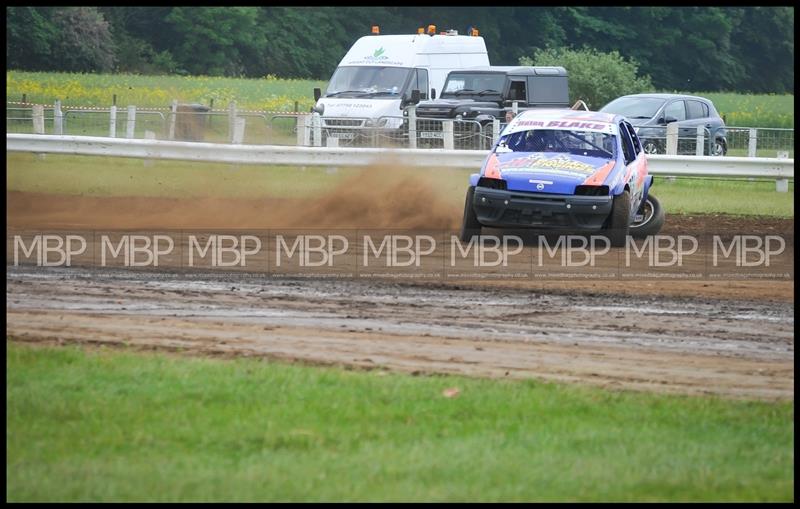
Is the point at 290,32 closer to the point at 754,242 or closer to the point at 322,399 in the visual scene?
the point at 754,242

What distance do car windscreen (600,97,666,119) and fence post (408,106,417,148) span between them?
14.6 ft

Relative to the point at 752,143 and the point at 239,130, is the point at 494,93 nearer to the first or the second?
the point at 752,143

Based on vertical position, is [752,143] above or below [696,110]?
below

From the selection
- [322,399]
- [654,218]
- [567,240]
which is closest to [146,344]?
[322,399]

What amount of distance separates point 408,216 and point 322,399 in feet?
30.7

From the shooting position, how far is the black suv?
90.4 feet

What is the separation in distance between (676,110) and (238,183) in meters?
11.9

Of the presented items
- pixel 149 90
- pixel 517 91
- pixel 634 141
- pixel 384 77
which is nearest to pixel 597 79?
pixel 149 90

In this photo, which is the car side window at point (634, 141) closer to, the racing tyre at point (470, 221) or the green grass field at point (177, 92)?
the racing tyre at point (470, 221)

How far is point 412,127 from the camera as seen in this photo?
2500cm

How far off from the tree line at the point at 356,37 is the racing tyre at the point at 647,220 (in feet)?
131

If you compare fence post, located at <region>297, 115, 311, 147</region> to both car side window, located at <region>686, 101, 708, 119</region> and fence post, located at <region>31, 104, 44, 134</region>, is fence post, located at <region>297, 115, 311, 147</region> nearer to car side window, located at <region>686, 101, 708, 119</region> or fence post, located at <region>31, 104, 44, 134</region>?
fence post, located at <region>31, 104, 44, 134</region>

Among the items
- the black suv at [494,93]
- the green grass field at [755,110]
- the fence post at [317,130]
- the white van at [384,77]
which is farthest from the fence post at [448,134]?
the green grass field at [755,110]

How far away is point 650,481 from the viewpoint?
243 inches
